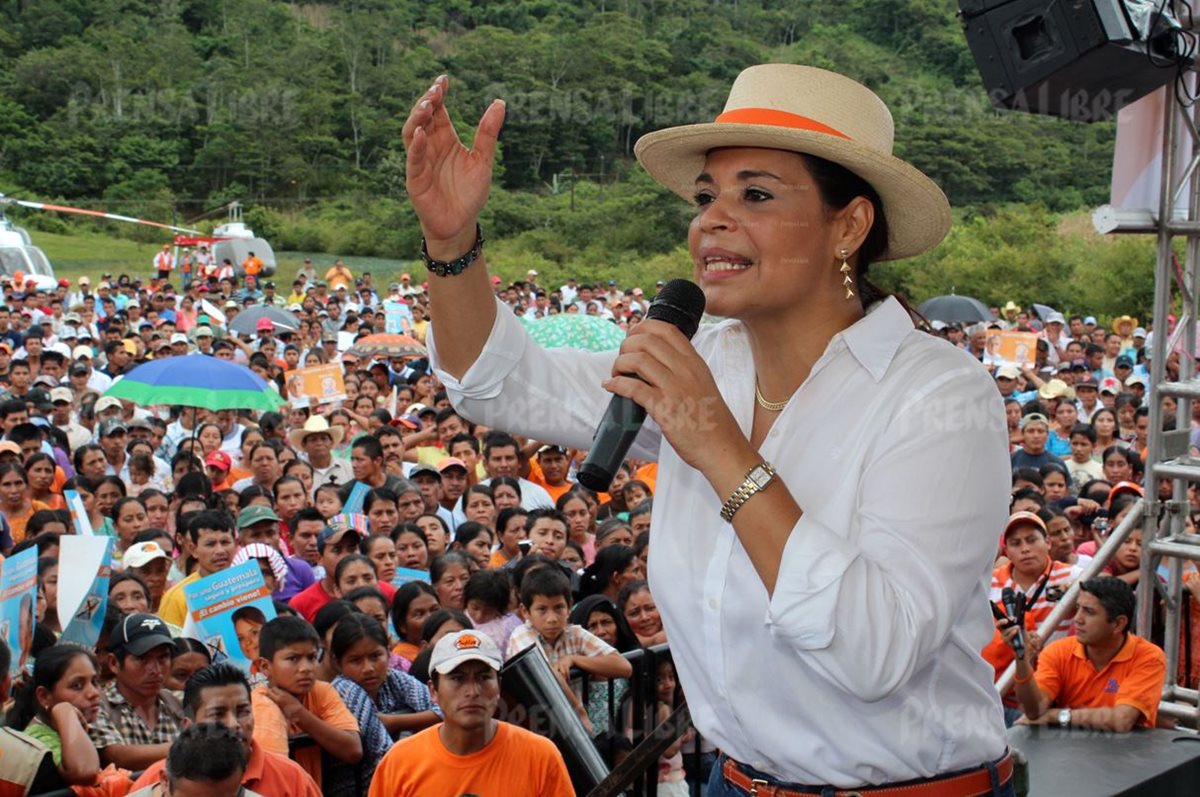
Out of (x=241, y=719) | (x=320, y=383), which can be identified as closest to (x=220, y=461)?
(x=320, y=383)

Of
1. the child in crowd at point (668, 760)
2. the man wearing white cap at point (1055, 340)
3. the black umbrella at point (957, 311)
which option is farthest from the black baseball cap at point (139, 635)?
the black umbrella at point (957, 311)

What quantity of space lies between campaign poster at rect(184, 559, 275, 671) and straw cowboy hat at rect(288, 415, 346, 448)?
4.31 meters

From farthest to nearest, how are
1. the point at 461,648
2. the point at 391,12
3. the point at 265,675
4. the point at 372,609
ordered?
1. the point at 391,12
2. the point at 372,609
3. the point at 265,675
4. the point at 461,648

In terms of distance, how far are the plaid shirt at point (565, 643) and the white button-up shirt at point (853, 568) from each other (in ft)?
9.49

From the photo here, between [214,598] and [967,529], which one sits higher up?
[967,529]

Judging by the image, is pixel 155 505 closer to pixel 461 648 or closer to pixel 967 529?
pixel 461 648

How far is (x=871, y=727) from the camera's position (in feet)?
5.32

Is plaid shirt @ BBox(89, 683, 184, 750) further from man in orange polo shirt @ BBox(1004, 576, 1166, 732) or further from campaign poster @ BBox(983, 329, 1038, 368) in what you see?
campaign poster @ BBox(983, 329, 1038, 368)

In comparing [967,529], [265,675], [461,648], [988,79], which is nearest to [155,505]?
[265,675]

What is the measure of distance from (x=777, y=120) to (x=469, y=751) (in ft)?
7.90

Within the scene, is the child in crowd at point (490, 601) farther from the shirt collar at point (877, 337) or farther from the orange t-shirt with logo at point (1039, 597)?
the shirt collar at point (877, 337)

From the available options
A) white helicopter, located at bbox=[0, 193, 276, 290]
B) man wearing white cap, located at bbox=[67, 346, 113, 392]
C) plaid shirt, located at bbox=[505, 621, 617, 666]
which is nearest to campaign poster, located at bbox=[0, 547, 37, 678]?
plaid shirt, located at bbox=[505, 621, 617, 666]

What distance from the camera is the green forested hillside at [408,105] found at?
38750 millimetres

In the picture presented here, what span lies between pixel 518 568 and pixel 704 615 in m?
3.67
